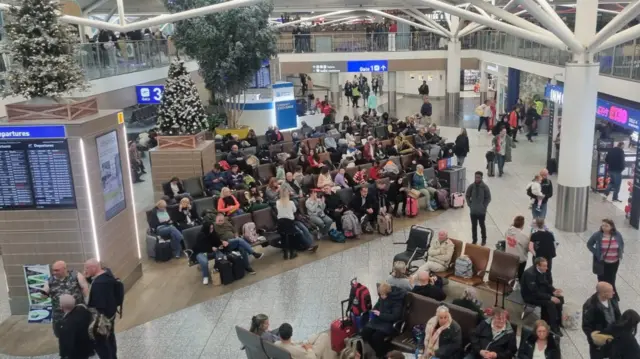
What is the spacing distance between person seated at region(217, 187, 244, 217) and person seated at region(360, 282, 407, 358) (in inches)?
204

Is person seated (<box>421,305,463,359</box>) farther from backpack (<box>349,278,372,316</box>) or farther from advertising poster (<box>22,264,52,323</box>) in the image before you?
advertising poster (<box>22,264,52,323</box>)

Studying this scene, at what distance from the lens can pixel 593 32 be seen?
12125 millimetres

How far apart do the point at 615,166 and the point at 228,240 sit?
10.1 meters

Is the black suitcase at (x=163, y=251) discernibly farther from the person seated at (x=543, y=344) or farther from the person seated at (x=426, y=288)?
the person seated at (x=543, y=344)

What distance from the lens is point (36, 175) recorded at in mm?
9180

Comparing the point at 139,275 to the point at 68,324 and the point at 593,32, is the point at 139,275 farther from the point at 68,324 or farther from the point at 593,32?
the point at 593,32

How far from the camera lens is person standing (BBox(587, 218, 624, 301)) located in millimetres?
8961

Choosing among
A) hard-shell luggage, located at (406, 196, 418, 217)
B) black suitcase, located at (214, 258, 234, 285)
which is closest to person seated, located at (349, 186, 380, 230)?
hard-shell luggage, located at (406, 196, 418, 217)

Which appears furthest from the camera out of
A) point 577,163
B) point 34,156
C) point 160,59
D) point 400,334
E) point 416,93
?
point 416,93

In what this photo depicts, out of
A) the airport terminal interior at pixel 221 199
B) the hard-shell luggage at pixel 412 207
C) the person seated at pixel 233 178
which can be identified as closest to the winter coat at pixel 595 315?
the airport terminal interior at pixel 221 199

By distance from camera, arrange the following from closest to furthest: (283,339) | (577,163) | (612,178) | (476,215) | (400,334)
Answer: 1. (283,339)
2. (400,334)
3. (476,215)
4. (577,163)
5. (612,178)

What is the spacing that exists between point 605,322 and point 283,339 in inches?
151

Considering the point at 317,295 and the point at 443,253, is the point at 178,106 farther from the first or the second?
the point at 443,253

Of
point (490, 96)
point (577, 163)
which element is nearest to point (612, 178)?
point (577, 163)
